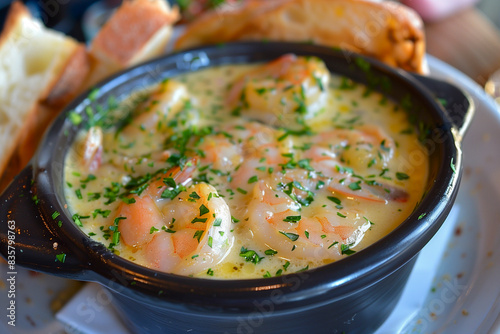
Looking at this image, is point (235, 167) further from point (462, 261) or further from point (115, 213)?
point (462, 261)

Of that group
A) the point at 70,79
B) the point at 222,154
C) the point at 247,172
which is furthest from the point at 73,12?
the point at 247,172

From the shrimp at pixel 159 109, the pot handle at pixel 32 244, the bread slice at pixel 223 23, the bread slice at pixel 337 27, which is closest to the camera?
the pot handle at pixel 32 244

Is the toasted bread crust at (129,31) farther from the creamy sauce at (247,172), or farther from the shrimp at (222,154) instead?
the shrimp at (222,154)

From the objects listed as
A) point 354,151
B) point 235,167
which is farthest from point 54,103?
point 354,151

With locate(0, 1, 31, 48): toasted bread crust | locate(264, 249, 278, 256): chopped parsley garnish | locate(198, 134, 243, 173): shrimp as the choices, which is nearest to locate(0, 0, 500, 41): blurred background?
locate(0, 1, 31, 48): toasted bread crust

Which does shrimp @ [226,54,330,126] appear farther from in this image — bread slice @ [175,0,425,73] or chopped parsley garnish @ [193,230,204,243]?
chopped parsley garnish @ [193,230,204,243]

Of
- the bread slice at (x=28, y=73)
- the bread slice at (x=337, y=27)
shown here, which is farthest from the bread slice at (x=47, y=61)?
the bread slice at (x=337, y=27)
